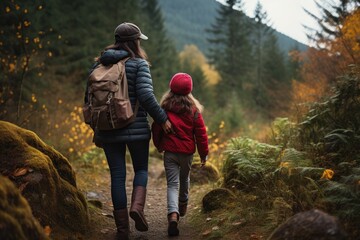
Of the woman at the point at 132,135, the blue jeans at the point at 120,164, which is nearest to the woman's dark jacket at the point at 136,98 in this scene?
the woman at the point at 132,135

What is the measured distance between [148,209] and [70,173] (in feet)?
6.44

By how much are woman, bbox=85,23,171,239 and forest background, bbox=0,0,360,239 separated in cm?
152

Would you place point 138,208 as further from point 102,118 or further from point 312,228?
point 312,228

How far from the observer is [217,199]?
206 inches

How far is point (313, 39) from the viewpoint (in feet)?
56.2

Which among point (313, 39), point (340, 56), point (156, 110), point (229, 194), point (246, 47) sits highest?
point (246, 47)

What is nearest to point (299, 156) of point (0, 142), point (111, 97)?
point (111, 97)

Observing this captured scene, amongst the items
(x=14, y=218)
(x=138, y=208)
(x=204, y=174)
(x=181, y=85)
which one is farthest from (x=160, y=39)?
(x=14, y=218)

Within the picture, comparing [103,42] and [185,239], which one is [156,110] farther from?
[103,42]

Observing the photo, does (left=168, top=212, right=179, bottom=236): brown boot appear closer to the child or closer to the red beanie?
the child

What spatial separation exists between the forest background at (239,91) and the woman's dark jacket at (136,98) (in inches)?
61.8

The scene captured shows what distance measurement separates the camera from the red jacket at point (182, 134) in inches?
179

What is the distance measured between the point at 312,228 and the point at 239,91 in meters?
37.9

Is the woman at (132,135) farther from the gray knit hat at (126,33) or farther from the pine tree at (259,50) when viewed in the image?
the pine tree at (259,50)
